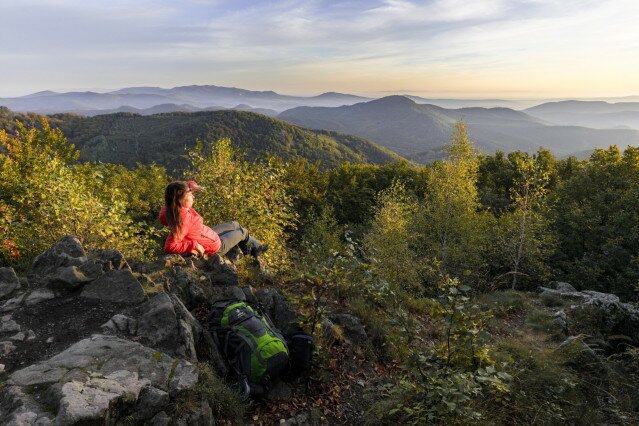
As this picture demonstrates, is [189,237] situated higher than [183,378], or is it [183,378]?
[189,237]

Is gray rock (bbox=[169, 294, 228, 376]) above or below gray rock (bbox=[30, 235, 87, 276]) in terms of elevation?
below

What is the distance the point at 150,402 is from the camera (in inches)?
153

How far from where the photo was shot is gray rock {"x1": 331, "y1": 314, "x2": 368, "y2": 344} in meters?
7.16

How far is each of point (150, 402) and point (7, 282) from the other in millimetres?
3911

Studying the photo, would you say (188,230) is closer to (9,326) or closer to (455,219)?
(9,326)

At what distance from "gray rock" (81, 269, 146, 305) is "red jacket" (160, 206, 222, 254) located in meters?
1.60

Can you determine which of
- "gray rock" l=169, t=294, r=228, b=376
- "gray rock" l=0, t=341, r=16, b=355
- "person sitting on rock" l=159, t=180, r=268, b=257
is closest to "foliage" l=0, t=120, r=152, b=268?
"person sitting on rock" l=159, t=180, r=268, b=257

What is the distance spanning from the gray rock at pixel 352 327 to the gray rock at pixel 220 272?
7.69 feet

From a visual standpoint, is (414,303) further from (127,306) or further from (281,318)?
(127,306)

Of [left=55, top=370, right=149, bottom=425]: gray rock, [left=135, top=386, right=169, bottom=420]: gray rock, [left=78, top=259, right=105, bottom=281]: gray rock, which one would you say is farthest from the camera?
[left=78, top=259, right=105, bottom=281]: gray rock

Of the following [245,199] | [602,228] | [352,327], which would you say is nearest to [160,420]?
[352,327]

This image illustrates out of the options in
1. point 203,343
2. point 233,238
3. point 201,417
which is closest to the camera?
point 201,417

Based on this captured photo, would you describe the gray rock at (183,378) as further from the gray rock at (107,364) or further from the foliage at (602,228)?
the foliage at (602,228)

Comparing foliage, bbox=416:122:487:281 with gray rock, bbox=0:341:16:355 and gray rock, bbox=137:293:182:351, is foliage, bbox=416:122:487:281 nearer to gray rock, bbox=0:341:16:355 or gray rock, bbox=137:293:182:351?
gray rock, bbox=137:293:182:351
